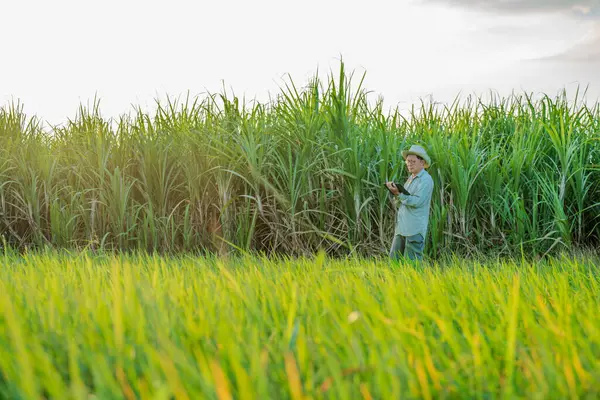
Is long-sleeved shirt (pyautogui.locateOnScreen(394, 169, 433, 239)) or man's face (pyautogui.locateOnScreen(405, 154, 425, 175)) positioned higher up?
man's face (pyautogui.locateOnScreen(405, 154, 425, 175))

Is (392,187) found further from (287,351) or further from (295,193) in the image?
(287,351)

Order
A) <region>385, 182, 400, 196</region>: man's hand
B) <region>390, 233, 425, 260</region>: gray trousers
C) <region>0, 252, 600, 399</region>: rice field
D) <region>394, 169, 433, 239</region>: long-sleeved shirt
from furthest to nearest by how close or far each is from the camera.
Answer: <region>390, 233, 425, 260</region>: gray trousers < <region>394, 169, 433, 239</region>: long-sleeved shirt < <region>385, 182, 400, 196</region>: man's hand < <region>0, 252, 600, 399</region>: rice field

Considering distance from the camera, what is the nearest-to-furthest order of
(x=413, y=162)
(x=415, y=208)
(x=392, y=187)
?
(x=392, y=187) → (x=415, y=208) → (x=413, y=162)

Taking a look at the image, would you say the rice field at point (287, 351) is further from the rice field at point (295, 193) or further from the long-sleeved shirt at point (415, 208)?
the long-sleeved shirt at point (415, 208)

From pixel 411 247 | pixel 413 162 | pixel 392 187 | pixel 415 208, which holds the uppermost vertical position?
pixel 413 162

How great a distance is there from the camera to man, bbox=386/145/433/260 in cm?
463

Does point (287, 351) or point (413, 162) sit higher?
point (413, 162)

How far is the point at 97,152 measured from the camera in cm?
574

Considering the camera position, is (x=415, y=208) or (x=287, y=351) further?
(x=415, y=208)

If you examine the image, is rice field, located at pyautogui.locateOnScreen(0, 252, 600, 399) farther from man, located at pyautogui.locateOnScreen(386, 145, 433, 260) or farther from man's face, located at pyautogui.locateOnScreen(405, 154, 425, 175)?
man's face, located at pyautogui.locateOnScreen(405, 154, 425, 175)

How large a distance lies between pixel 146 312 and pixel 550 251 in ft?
15.3

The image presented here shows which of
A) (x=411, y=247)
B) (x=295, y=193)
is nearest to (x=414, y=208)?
(x=411, y=247)

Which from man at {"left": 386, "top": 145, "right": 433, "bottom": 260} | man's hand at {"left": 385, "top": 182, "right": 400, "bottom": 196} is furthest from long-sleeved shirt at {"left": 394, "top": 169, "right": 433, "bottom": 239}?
man's hand at {"left": 385, "top": 182, "right": 400, "bottom": 196}

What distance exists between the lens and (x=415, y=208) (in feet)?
15.2
